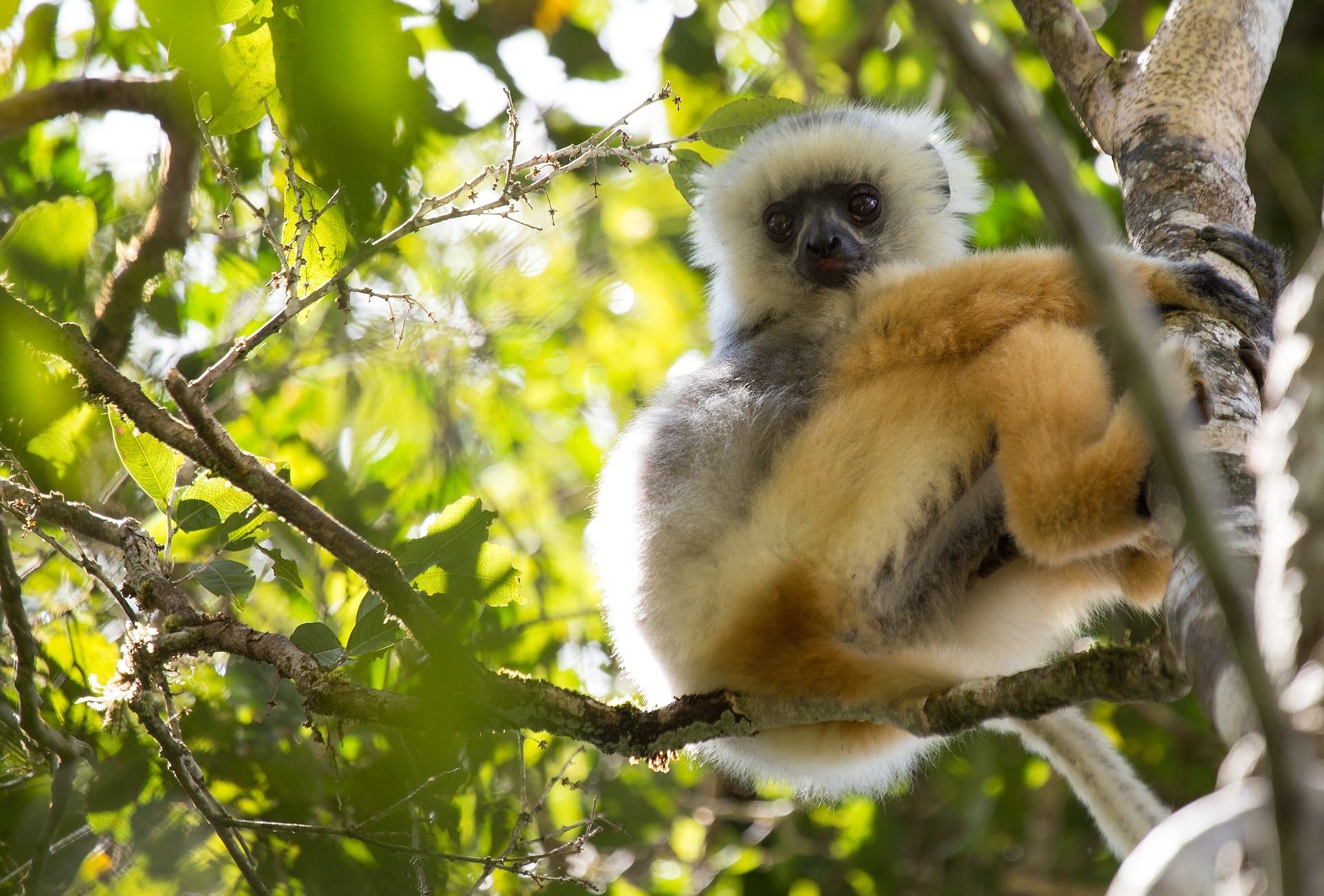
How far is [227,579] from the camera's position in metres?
2.94

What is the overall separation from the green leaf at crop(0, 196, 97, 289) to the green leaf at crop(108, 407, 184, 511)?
19.2 inches

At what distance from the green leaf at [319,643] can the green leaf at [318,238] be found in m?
0.96

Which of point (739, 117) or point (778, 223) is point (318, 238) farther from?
point (778, 223)

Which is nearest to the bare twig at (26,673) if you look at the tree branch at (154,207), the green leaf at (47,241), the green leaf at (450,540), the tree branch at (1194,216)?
the green leaf at (47,241)

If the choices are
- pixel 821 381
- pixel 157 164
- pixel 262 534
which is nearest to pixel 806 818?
pixel 821 381

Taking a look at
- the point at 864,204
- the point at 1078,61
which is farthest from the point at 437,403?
the point at 1078,61

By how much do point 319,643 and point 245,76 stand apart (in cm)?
152

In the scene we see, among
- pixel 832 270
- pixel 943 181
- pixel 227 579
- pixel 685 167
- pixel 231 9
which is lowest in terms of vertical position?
pixel 227 579

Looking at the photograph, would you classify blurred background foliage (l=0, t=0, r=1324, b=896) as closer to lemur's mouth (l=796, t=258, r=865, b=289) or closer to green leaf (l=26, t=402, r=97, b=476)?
green leaf (l=26, t=402, r=97, b=476)

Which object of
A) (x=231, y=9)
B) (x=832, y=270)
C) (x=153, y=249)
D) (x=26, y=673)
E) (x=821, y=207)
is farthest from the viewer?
(x=821, y=207)

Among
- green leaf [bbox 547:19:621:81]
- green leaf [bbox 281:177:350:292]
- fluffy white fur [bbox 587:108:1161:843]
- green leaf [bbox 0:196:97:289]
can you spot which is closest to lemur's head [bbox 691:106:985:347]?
fluffy white fur [bbox 587:108:1161:843]

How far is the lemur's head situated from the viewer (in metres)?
4.45

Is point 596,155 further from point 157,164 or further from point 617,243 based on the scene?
point 617,243

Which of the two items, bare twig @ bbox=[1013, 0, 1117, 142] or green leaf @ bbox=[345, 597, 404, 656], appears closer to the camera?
green leaf @ bbox=[345, 597, 404, 656]
